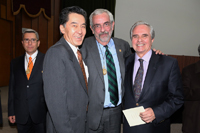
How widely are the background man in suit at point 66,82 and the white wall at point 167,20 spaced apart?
14.6 ft

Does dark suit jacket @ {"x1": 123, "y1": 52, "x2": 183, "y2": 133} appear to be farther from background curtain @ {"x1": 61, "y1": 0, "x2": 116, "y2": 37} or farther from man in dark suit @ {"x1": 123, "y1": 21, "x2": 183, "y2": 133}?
background curtain @ {"x1": 61, "y1": 0, "x2": 116, "y2": 37}

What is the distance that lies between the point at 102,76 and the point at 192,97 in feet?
3.46

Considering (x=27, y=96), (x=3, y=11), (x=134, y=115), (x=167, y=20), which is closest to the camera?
(x=134, y=115)

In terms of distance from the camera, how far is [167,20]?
19.2ft

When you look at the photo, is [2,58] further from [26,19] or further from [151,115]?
[151,115]

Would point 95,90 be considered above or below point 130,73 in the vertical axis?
below

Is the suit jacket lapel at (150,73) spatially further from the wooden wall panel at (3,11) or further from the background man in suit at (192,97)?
the wooden wall panel at (3,11)

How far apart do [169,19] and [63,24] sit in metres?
5.57

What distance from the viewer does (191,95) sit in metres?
1.74

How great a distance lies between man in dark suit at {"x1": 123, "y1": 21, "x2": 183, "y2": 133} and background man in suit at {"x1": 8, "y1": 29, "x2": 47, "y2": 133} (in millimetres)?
1158

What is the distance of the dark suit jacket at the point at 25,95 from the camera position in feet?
6.52

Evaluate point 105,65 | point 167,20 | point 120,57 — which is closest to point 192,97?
point 120,57

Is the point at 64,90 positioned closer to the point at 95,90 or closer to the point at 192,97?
the point at 95,90

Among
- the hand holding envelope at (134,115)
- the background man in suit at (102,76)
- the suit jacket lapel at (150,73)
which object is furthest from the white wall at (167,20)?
the hand holding envelope at (134,115)
